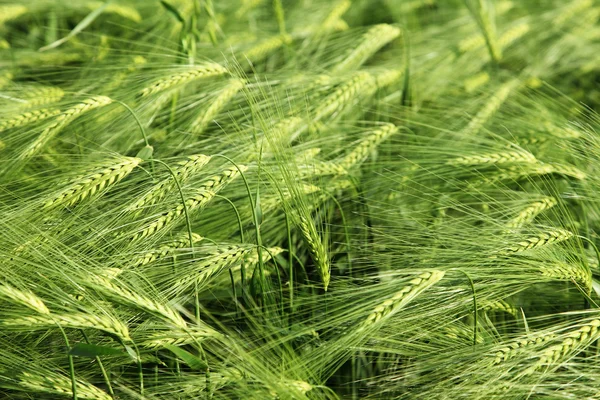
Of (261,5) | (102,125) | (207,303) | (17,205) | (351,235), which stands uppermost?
(261,5)

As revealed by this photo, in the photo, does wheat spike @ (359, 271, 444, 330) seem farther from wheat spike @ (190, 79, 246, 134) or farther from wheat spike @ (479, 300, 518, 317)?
wheat spike @ (190, 79, 246, 134)

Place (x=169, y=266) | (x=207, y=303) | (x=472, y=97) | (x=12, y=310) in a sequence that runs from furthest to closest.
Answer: (x=472, y=97), (x=207, y=303), (x=169, y=266), (x=12, y=310)

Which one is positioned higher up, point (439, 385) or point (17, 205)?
point (17, 205)

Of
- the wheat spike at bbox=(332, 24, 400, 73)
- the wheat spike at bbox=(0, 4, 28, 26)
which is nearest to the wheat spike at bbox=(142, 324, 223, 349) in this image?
the wheat spike at bbox=(332, 24, 400, 73)

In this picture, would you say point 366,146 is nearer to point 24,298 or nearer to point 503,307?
point 503,307

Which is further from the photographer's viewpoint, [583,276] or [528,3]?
[528,3]

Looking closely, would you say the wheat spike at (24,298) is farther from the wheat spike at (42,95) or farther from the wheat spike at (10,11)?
the wheat spike at (10,11)

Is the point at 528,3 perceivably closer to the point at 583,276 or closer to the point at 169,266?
the point at 583,276

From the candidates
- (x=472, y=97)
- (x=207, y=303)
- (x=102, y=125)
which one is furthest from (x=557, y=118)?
(x=102, y=125)
